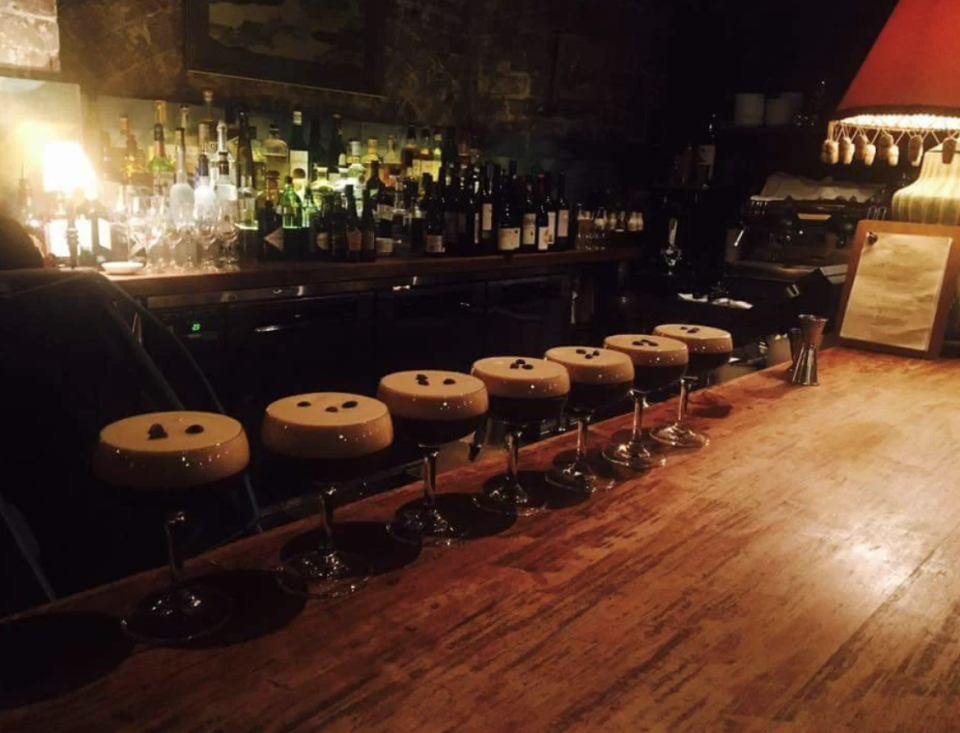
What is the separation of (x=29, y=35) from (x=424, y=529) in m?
2.72

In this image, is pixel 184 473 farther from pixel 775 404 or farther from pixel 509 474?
pixel 775 404

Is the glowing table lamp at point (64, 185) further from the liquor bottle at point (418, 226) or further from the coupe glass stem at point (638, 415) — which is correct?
the coupe glass stem at point (638, 415)

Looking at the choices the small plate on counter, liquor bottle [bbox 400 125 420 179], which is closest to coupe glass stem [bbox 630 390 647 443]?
the small plate on counter

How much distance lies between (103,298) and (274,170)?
2.26 m

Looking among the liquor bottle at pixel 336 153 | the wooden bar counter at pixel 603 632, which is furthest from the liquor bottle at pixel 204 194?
the wooden bar counter at pixel 603 632

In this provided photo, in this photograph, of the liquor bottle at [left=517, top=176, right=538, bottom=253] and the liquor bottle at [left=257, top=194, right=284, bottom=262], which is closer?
the liquor bottle at [left=257, top=194, right=284, bottom=262]

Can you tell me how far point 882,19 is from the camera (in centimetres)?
472

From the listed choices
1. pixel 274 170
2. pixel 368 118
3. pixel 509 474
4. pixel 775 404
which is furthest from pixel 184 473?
pixel 368 118

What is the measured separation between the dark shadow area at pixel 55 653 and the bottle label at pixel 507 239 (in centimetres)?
332

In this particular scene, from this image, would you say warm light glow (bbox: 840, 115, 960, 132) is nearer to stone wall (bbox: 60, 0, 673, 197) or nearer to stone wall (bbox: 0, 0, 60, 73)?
stone wall (bbox: 60, 0, 673, 197)

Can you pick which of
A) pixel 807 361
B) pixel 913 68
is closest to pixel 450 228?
pixel 807 361

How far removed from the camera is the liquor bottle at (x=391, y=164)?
409cm

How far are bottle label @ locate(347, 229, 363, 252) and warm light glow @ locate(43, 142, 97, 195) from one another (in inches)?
39.1

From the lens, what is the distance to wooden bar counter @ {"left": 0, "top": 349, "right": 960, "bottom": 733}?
0.72 meters
